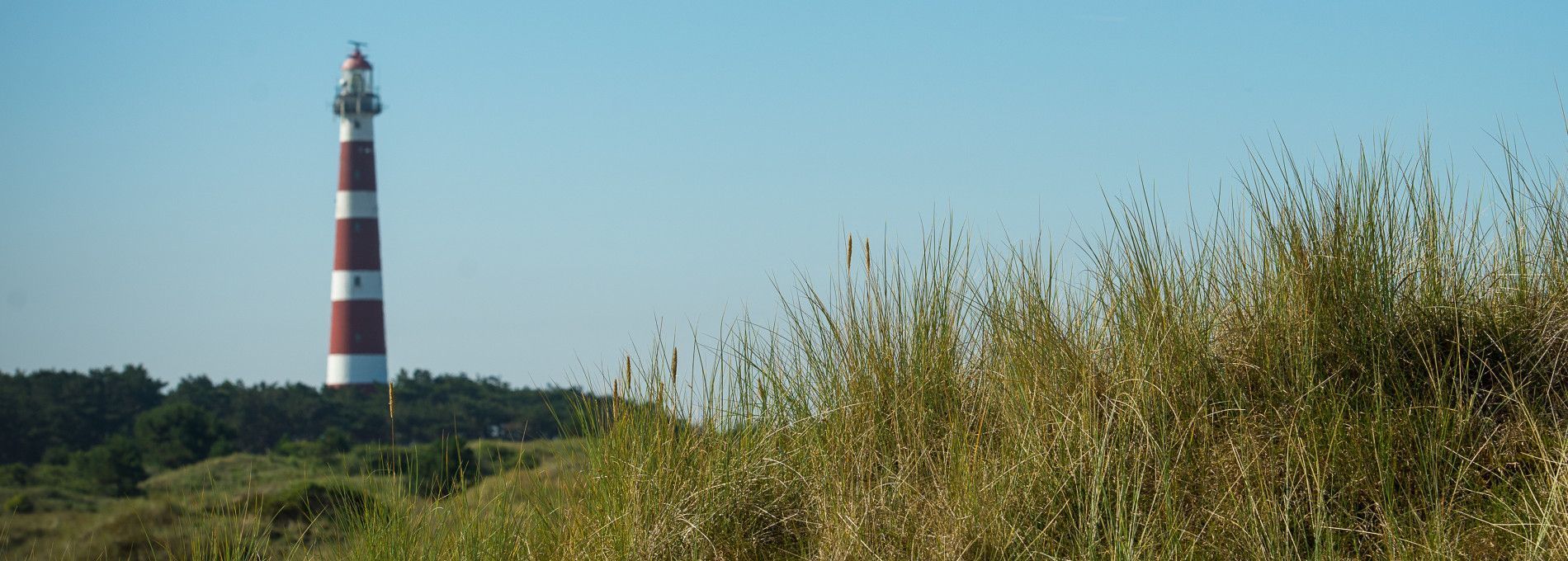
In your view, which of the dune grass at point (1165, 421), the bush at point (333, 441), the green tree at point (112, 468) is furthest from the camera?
the bush at point (333, 441)

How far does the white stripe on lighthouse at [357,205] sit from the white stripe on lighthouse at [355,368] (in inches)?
134

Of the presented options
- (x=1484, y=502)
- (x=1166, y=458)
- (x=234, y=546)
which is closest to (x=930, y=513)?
(x=1166, y=458)

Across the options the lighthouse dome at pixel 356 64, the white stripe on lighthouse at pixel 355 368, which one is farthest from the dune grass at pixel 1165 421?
the lighthouse dome at pixel 356 64

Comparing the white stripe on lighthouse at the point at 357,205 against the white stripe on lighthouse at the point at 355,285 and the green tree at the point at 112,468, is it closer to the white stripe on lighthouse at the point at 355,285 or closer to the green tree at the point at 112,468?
the white stripe on lighthouse at the point at 355,285

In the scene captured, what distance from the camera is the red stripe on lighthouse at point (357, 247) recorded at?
93.7 ft

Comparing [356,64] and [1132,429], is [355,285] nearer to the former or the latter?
[356,64]

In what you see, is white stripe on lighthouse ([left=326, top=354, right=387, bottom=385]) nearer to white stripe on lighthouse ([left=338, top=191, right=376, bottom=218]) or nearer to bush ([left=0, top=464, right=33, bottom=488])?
white stripe on lighthouse ([left=338, top=191, right=376, bottom=218])

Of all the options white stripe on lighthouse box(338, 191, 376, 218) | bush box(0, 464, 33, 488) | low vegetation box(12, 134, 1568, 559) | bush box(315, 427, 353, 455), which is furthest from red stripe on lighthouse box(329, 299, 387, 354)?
low vegetation box(12, 134, 1568, 559)

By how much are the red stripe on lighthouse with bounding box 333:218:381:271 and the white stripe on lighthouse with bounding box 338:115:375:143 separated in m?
2.89

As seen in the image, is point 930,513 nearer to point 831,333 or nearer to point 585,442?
point 831,333

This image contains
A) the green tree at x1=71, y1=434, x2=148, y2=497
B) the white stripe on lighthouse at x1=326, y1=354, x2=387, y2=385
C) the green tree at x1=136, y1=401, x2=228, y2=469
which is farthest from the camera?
the white stripe on lighthouse at x1=326, y1=354, x2=387, y2=385

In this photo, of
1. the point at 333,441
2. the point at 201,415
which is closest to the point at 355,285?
the point at 201,415

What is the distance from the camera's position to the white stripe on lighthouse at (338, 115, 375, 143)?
102 ft

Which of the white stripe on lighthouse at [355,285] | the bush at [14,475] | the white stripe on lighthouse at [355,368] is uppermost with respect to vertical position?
the white stripe on lighthouse at [355,285]
